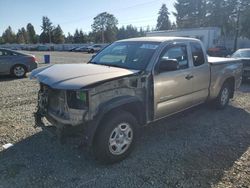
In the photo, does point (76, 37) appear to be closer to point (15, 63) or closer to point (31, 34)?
point (31, 34)

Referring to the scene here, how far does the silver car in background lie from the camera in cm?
1216

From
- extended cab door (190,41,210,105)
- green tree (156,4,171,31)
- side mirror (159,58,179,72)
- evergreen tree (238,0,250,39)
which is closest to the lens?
side mirror (159,58,179,72)

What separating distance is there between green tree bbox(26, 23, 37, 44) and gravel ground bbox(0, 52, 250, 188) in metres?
101

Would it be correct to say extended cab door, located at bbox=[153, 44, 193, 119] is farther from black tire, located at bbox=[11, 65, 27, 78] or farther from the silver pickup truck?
black tire, located at bbox=[11, 65, 27, 78]

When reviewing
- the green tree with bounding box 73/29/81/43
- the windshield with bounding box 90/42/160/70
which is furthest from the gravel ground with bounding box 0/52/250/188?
the green tree with bounding box 73/29/81/43

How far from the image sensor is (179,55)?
210 inches

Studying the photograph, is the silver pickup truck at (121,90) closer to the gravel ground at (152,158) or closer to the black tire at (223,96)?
the gravel ground at (152,158)

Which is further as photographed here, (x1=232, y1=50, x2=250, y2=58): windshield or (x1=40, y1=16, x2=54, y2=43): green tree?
(x1=40, y1=16, x2=54, y2=43): green tree

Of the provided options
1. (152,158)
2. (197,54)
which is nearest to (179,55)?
(197,54)

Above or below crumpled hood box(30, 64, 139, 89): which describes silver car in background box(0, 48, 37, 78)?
below

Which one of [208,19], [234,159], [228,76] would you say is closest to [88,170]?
[234,159]

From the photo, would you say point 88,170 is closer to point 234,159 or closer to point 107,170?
point 107,170

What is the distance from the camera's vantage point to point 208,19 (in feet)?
211

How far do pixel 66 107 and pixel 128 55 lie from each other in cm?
175
